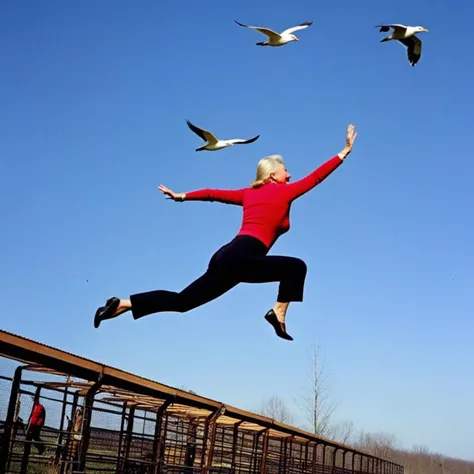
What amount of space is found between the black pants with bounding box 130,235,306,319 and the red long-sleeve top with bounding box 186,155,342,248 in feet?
0.25

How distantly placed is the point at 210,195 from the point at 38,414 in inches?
352

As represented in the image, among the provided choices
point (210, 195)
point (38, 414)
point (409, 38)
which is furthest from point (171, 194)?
point (38, 414)

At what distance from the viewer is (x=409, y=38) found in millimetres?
5547

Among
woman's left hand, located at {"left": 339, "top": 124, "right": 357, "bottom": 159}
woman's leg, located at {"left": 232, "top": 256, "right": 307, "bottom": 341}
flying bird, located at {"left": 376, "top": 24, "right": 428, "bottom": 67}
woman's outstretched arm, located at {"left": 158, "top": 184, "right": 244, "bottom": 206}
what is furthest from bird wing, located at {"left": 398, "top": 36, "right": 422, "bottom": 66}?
woman's leg, located at {"left": 232, "top": 256, "right": 307, "bottom": 341}

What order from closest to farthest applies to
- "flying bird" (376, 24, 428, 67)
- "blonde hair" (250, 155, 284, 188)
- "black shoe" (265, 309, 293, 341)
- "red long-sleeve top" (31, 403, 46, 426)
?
1. "black shoe" (265, 309, 293, 341)
2. "blonde hair" (250, 155, 284, 188)
3. "flying bird" (376, 24, 428, 67)
4. "red long-sleeve top" (31, 403, 46, 426)

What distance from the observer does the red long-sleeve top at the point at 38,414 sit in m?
11.7

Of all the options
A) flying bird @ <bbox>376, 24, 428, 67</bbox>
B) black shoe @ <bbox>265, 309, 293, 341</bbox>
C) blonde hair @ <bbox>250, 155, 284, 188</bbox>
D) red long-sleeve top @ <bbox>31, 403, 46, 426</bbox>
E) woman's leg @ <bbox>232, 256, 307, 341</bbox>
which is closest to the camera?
woman's leg @ <bbox>232, 256, 307, 341</bbox>

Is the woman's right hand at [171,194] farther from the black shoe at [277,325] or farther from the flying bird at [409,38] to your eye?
the flying bird at [409,38]

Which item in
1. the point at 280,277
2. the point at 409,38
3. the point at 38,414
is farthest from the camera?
the point at 38,414

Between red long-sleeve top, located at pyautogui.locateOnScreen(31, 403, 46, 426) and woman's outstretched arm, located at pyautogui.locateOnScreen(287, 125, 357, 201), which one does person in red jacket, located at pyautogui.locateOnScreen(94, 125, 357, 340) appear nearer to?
woman's outstretched arm, located at pyautogui.locateOnScreen(287, 125, 357, 201)

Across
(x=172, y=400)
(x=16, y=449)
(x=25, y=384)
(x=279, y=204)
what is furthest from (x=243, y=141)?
(x=16, y=449)

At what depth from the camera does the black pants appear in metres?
3.71

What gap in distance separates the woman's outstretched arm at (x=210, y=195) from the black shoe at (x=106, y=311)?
0.75m

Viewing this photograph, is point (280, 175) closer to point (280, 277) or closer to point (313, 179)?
point (313, 179)
